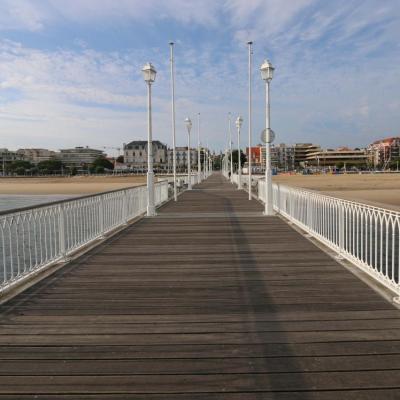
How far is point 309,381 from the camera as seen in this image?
2885mm

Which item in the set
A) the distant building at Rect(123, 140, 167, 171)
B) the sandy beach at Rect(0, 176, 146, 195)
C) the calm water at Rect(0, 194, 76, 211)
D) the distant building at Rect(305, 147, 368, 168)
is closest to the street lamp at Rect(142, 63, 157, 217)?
the calm water at Rect(0, 194, 76, 211)

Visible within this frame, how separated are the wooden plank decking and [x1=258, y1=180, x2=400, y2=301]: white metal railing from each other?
0.37 meters

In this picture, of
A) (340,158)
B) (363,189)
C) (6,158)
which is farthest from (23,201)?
(6,158)

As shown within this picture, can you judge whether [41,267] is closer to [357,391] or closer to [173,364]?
[173,364]

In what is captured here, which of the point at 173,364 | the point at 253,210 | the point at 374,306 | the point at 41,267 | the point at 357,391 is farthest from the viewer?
Result: the point at 253,210

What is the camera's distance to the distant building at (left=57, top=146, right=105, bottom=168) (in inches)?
7329

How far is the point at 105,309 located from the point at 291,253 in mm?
3647

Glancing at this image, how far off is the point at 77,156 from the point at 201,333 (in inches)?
7741

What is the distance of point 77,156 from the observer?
191625mm

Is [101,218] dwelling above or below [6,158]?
below

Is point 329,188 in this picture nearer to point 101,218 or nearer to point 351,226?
point 101,218

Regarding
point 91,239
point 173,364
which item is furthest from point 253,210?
point 173,364

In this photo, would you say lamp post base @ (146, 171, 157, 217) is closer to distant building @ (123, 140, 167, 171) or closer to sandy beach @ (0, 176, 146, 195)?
sandy beach @ (0, 176, 146, 195)

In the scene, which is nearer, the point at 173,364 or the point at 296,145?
the point at 173,364
